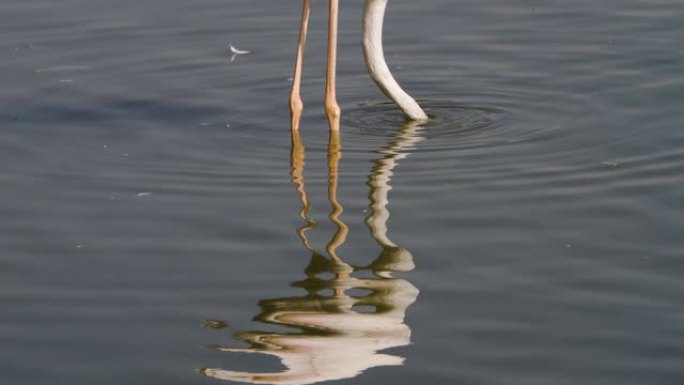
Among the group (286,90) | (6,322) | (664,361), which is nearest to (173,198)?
(6,322)

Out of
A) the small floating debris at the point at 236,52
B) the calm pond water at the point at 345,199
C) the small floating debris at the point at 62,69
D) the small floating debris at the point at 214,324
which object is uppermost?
the small floating debris at the point at 236,52

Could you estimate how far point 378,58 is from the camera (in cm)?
848

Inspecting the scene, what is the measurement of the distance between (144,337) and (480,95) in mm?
4073

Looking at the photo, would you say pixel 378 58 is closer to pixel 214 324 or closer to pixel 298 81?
pixel 298 81

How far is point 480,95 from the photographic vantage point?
9.33 meters

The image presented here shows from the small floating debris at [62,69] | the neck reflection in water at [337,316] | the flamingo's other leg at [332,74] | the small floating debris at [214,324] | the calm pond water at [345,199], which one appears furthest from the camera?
the small floating debris at [62,69]

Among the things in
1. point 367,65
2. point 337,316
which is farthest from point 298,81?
point 337,316

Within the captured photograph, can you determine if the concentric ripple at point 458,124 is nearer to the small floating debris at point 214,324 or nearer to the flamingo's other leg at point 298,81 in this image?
the flamingo's other leg at point 298,81

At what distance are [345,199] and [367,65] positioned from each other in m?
1.27

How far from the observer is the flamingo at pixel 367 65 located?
8305 millimetres

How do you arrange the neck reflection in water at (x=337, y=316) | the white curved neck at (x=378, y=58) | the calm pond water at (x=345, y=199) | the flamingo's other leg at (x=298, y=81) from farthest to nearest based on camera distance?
the flamingo's other leg at (x=298, y=81) → the white curved neck at (x=378, y=58) → the calm pond water at (x=345, y=199) → the neck reflection in water at (x=337, y=316)

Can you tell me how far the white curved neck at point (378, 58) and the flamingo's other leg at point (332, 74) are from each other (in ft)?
0.59

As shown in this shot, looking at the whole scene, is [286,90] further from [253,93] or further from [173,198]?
[173,198]

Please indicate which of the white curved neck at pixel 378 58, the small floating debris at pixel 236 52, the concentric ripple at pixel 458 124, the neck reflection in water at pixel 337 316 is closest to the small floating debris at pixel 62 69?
the small floating debris at pixel 236 52
